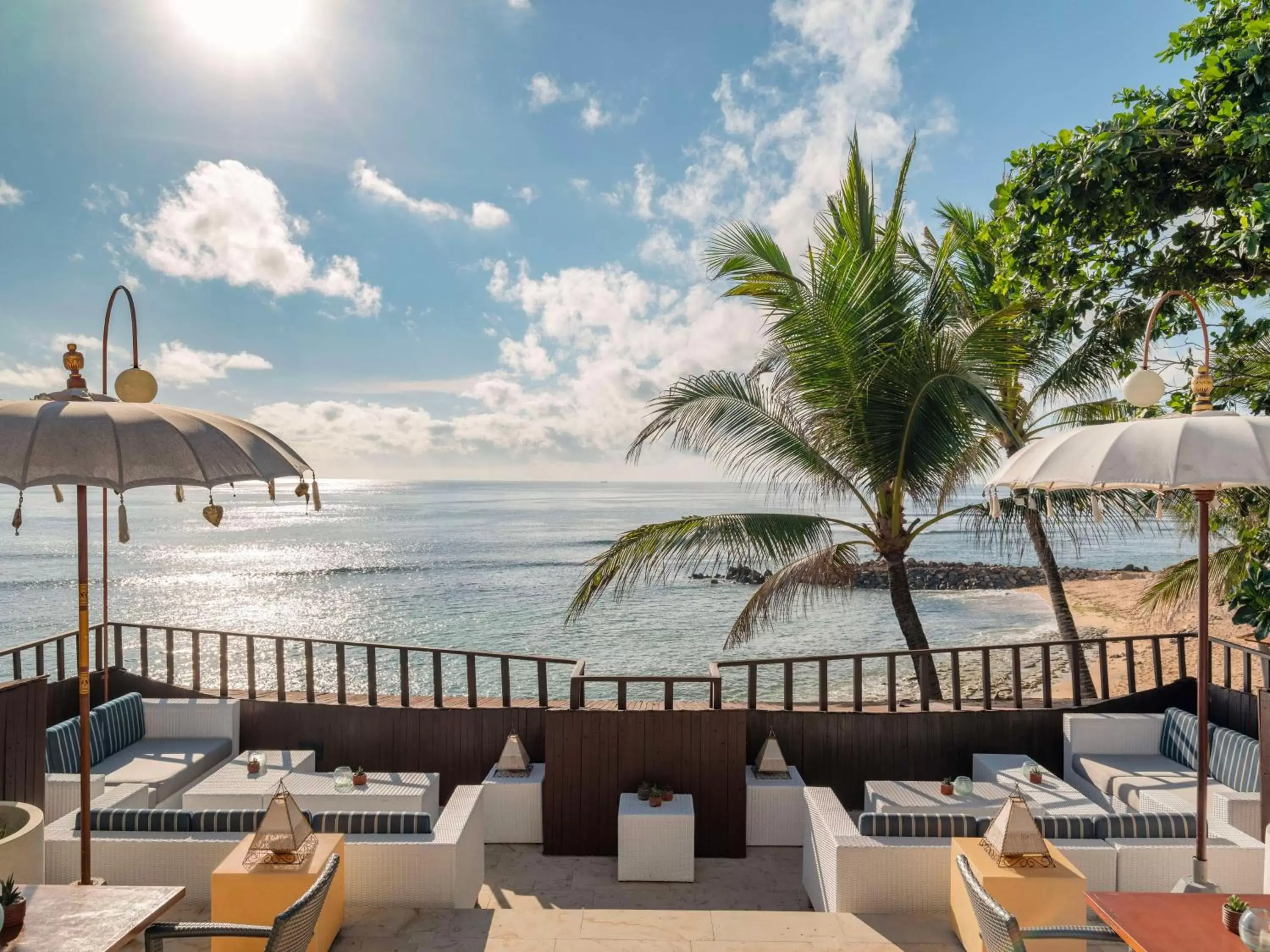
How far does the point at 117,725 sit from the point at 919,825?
18.7ft

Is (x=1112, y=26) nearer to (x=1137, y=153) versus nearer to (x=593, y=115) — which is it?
(x=1137, y=153)

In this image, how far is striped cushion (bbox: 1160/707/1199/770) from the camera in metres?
4.96

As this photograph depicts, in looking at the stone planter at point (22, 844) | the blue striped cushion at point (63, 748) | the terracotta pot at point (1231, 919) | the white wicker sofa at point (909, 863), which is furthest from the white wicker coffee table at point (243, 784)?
the terracotta pot at point (1231, 919)

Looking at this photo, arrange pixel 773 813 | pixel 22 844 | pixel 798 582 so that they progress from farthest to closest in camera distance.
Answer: pixel 798 582, pixel 773 813, pixel 22 844

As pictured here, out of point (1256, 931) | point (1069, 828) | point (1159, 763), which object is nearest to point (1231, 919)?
point (1256, 931)

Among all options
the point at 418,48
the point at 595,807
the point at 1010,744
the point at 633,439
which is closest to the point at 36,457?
the point at 595,807

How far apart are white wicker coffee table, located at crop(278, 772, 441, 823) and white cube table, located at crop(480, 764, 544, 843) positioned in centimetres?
39

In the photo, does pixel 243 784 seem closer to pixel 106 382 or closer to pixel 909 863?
pixel 106 382

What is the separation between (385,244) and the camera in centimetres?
1867

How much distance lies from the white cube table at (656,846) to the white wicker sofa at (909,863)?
1087 millimetres

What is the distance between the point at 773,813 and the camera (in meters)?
4.92

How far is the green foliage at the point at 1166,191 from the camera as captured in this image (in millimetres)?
3861

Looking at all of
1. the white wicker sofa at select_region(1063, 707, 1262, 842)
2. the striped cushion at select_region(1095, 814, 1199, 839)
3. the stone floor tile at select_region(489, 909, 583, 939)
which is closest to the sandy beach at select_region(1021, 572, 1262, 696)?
the white wicker sofa at select_region(1063, 707, 1262, 842)

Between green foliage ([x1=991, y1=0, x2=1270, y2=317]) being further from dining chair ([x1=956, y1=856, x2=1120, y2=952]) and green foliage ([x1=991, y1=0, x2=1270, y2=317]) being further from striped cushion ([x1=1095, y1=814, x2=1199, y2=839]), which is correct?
dining chair ([x1=956, y1=856, x2=1120, y2=952])
